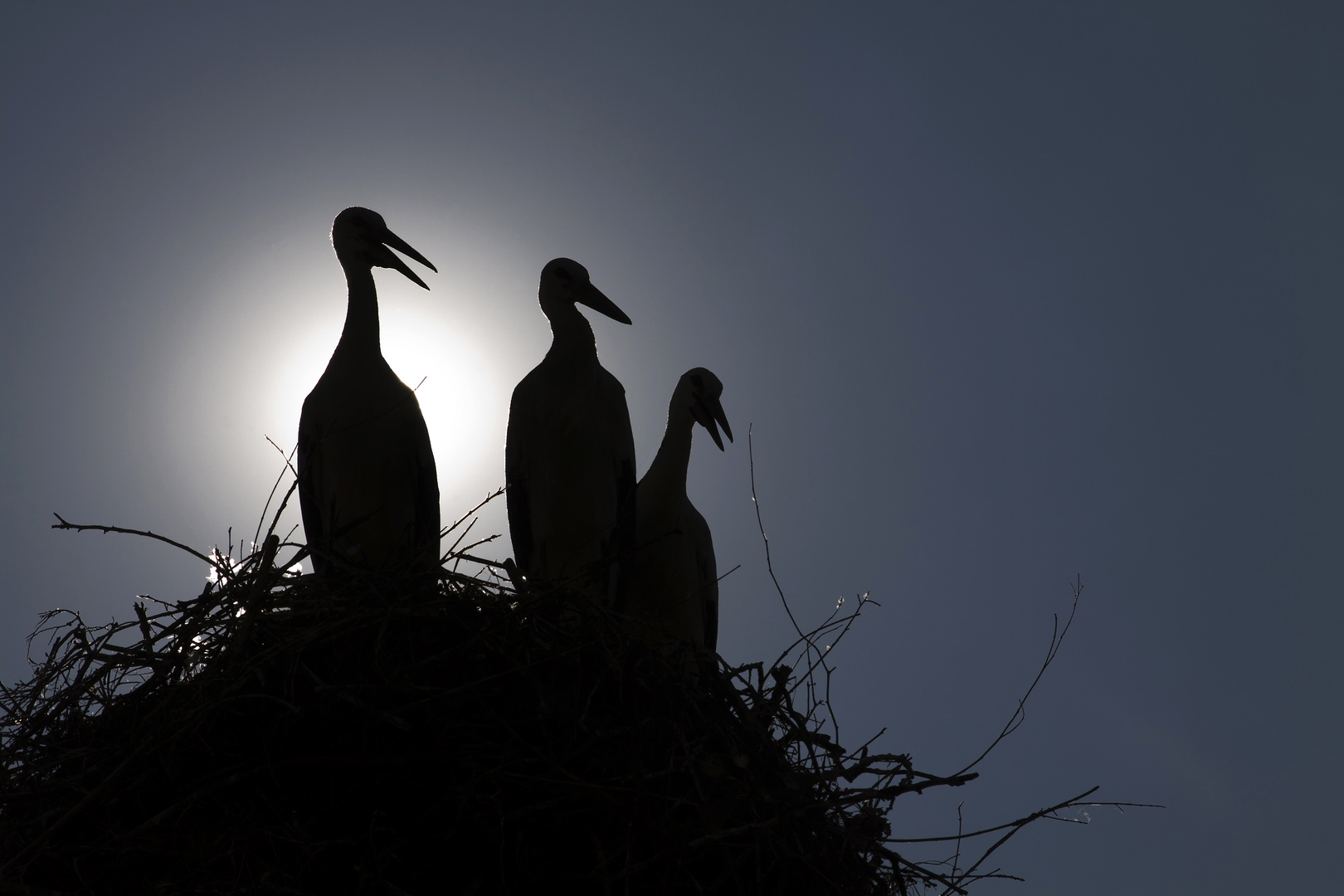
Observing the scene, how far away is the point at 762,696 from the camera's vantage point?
2.76 m

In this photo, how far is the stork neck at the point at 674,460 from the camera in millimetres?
4375

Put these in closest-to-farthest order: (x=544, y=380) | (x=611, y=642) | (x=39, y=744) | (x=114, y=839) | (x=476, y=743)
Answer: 1. (x=114, y=839)
2. (x=476, y=743)
3. (x=39, y=744)
4. (x=611, y=642)
5. (x=544, y=380)

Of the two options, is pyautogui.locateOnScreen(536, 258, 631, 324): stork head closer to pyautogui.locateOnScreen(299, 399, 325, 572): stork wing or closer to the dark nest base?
pyautogui.locateOnScreen(299, 399, 325, 572): stork wing

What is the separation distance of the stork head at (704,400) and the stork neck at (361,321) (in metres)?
1.24

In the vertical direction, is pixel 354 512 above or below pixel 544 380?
below

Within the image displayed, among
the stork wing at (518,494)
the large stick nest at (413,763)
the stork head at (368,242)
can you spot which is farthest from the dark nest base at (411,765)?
the stork head at (368,242)

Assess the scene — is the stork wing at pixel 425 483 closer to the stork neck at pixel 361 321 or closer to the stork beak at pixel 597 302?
the stork neck at pixel 361 321

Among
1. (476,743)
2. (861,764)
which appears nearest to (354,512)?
(476,743)

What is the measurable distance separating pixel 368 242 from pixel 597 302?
955 millimetres

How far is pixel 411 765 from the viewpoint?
89.0 inches

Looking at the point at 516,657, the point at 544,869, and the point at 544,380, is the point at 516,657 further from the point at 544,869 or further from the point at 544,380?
the point at 544,380

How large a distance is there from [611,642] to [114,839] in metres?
1.15

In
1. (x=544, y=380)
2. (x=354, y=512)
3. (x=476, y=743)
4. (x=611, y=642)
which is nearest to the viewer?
(x=476, y=743)

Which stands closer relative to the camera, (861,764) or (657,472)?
(861,764)
